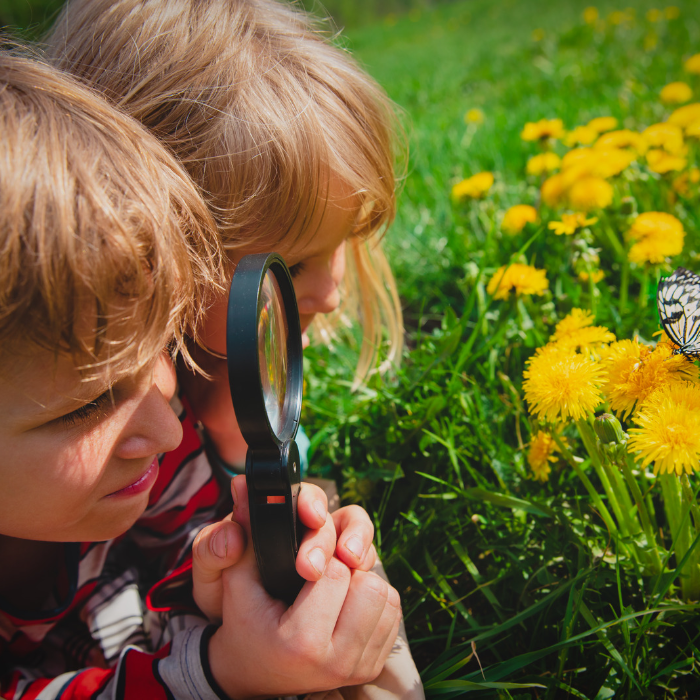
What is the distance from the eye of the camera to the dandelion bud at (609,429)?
0.79 meters

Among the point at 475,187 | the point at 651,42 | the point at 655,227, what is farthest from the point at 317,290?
the point at 651,42

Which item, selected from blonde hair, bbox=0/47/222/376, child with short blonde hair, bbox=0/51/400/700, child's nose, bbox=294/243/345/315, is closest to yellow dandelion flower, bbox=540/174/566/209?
child's nose, bbox=294/243/345/315

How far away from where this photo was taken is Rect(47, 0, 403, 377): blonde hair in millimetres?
1108

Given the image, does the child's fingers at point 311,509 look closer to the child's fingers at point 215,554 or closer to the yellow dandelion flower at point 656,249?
the child's fingers at point 215,554

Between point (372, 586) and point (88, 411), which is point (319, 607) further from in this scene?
point (88, 411)

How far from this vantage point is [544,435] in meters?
1.12

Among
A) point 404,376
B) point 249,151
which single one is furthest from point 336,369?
point 249,151

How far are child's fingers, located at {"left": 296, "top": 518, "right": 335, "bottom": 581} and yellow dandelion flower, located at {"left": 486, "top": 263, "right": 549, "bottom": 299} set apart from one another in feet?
2.47

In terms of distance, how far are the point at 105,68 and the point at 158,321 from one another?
24.4 inches

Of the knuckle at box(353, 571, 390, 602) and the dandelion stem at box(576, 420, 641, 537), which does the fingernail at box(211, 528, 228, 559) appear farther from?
the dandelion stem at box(576, 420, 641, 537)

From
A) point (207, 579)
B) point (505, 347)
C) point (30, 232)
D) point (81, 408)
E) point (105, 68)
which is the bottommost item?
point (207, 579)

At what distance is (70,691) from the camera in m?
0.99

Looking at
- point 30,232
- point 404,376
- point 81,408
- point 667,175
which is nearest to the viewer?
point 30,232

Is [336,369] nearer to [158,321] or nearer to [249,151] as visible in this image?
[249,151]
